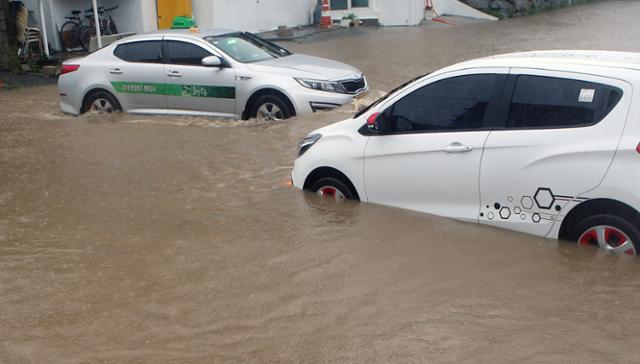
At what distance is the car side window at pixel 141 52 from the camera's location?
1136 centimetres

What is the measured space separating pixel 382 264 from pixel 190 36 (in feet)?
22.3

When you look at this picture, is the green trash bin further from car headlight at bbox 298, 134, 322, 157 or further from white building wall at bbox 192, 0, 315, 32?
car headlight at bbox 298, 134, 322, 157

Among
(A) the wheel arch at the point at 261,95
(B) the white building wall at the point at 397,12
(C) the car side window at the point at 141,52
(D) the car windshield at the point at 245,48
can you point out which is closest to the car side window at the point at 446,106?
(A) the wheel arch at the point at 261,95

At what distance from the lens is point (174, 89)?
1119 cm

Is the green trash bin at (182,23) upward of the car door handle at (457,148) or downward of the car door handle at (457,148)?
upward

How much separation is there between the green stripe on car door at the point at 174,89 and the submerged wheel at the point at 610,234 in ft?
21.5

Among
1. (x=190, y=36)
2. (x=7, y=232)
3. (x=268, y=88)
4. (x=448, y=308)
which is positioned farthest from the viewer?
(x=190, y=36)

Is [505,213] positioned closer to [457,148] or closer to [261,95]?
[457,148]

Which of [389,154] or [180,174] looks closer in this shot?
[389,154]

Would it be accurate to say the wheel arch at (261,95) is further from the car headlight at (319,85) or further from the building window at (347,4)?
the building window at (347,4)

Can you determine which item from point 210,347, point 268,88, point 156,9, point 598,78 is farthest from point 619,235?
point 156,9

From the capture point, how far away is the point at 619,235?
5016 millimetres

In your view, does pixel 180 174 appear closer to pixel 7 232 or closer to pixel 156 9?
pixel 7 232

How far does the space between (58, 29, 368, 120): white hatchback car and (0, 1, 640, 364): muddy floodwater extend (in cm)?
171
